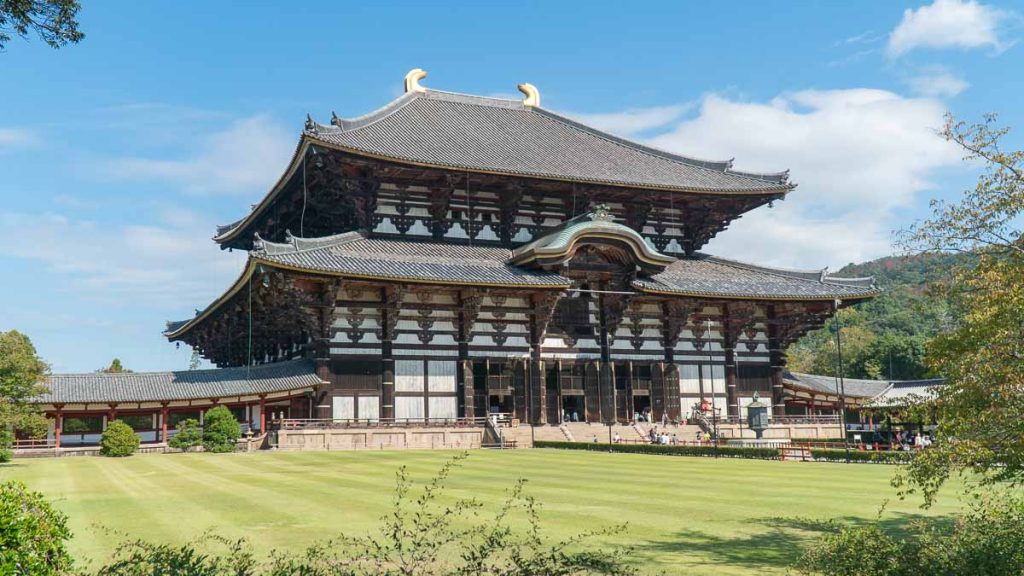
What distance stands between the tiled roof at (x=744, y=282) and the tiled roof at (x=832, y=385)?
647 centimetres

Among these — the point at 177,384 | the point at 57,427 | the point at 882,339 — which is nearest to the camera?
the point at 57,427

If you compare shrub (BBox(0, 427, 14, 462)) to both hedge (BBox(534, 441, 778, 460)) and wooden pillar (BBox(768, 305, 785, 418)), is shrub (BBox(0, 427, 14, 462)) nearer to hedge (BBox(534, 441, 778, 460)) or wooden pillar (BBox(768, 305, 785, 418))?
hedge (BBox(534, 441, 778, 460))

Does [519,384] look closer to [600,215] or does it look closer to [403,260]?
[403,260]

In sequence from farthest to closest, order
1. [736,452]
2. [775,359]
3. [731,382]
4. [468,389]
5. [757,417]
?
[775,359]
[731,382]
[468,389]
[757,417]
[736,452]

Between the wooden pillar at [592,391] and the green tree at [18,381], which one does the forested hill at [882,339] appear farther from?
the green tree at [18,381]

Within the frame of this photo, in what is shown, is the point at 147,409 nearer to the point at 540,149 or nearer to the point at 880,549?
the point at 540,149

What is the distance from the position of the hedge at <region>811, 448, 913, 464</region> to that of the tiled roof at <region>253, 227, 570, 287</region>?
16.2 m

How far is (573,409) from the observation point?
4750 cm

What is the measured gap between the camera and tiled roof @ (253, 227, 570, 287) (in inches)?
1489

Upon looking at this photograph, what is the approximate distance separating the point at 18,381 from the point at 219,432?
8656mm

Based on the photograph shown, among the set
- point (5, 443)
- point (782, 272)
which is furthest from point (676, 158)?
point (5, 443)

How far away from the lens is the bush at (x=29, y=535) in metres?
6.93

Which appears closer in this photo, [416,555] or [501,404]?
[416,555]

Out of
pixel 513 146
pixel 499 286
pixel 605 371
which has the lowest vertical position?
A: pixel 605 371
